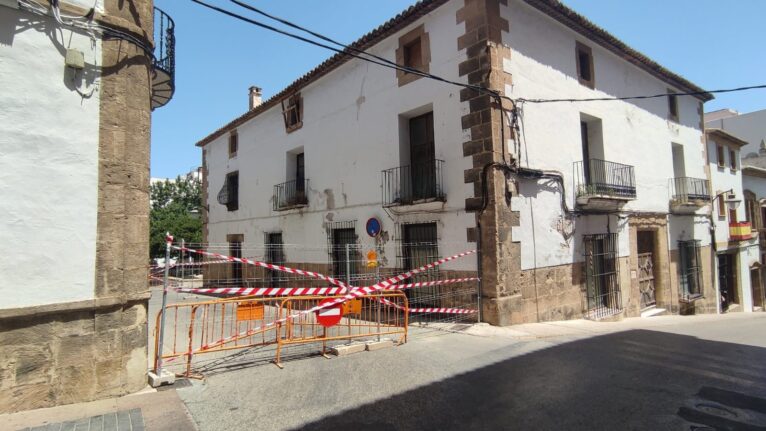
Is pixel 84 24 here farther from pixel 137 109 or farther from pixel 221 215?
pixel 221 215

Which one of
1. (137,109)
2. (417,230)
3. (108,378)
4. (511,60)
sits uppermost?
(511,60)

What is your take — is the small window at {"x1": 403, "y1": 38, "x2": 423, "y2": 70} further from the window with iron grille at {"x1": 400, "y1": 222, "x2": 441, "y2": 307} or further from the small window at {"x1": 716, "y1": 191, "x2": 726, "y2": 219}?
the small window at {"x1": 716, "y1": 191, "x2": 726, "y2": 219}

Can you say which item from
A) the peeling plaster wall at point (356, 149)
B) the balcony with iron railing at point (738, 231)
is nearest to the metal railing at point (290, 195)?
the peeling plaster wall at point (356, 149)

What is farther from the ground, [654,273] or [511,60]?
[511,60]

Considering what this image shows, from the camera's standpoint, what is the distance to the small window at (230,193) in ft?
51.6

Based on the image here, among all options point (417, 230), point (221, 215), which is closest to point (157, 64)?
point (417, 230)

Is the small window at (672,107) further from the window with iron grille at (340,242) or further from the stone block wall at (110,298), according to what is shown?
the stone block wall at (110,298)

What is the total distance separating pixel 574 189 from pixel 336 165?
5.79m

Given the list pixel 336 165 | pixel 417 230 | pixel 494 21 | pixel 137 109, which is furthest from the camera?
pixel 336 165

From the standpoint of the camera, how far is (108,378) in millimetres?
3943

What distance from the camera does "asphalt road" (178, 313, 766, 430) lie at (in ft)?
11.1

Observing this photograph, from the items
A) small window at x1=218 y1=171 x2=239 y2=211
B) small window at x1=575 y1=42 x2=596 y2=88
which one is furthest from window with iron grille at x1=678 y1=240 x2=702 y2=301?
small window at x1=218 y1=171 x2=239 y2=211

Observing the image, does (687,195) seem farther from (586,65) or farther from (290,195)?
(290,195)

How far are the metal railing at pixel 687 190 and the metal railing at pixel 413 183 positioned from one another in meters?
8.44
